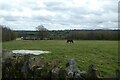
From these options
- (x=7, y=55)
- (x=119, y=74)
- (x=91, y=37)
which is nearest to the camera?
(x=119, y=74)

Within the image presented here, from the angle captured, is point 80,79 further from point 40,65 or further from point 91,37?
point 91,37

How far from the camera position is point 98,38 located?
56.2m

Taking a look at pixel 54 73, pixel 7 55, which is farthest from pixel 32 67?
pixel 7 55

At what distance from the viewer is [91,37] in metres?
60.0

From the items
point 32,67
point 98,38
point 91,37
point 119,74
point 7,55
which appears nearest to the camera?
point 119,74

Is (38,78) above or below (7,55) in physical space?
below

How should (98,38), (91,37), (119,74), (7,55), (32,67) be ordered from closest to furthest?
(119,74)
(32,67)
(7,55)
(98,38)
(91,37)

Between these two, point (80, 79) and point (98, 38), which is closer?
point (80, 79)

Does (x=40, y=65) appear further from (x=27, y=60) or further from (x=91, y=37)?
(x=91, y=37)

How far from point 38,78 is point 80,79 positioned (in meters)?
1.08

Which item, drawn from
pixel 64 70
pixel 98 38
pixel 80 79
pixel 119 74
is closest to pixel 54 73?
pixel 64 70

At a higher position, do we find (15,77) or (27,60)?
(27,60)

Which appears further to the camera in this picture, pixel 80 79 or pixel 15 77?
pixel 15 77

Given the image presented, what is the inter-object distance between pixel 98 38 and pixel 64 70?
51.0 meters
